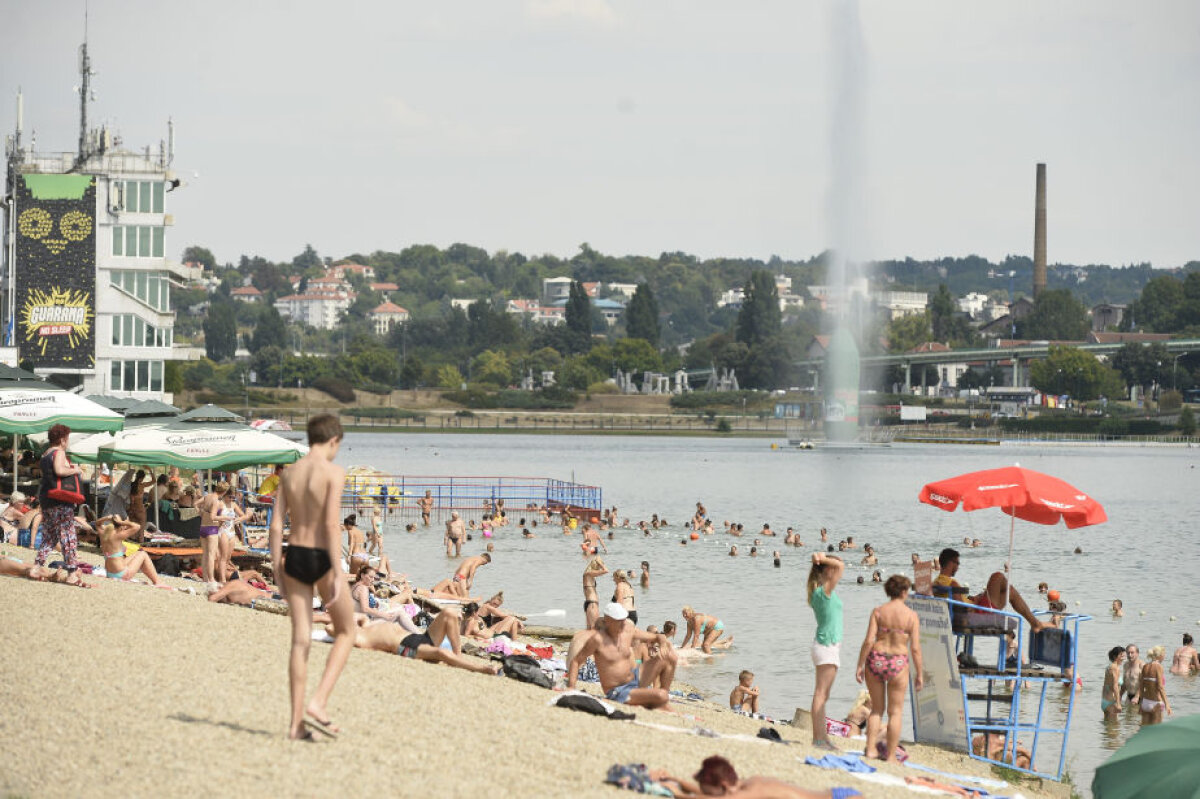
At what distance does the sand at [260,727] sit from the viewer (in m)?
8.96

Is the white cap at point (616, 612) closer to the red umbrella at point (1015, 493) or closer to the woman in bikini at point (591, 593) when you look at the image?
the red umbrella at point (1015, 493)

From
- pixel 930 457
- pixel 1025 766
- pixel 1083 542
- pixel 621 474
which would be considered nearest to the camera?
pixel 1025 766

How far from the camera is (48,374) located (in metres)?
66.3

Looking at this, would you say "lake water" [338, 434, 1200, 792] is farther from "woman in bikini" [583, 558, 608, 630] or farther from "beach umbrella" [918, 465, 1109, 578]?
"beach umbrella" [918, 465, 1109, 578]

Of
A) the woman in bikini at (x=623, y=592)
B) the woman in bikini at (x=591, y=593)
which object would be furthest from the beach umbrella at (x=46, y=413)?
the woman in bikini at (x=623, y=592)

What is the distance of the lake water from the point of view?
25.5 meters

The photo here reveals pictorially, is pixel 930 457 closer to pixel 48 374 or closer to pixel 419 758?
pixel 48 374

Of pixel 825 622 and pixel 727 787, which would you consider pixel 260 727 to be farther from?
pixel 825 622

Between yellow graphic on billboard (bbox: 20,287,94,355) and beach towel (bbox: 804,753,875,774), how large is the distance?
198ft

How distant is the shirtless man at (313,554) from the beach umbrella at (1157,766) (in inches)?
237

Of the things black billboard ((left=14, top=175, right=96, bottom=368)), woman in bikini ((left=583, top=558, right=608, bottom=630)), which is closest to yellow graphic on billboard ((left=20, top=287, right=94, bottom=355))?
black billboard ((left=14, top=175, right=96, bottom=368))

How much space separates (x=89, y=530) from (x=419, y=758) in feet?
52.7

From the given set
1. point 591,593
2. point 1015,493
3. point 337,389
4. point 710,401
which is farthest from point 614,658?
point 710,401

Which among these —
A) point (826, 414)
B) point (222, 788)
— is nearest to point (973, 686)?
point (222, 788)
